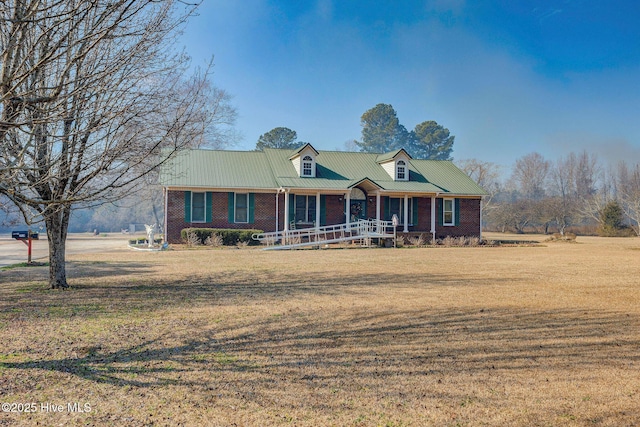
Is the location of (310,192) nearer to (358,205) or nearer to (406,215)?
(358,205)

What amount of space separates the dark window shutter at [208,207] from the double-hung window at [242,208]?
1.36 m

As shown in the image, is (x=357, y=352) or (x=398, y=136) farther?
(x=398, y=136)

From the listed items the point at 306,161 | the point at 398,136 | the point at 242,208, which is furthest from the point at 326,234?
the point at 398,136

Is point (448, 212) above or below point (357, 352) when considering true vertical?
above

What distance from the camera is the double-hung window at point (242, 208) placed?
1003 inches

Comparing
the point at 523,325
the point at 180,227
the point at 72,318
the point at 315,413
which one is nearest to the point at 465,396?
the point at 315,413

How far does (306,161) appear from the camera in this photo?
27391 mm

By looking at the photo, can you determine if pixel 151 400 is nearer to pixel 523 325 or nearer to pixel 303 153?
pixel 523 325

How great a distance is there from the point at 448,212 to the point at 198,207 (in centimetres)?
1552

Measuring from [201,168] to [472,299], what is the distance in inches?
810

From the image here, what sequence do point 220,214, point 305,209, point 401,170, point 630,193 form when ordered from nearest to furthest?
1. point 220,214
2. point 305,209
3. point 401,170
4. point 630,193

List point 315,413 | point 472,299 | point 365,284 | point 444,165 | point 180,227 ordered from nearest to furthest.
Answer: point 315,413
point 472,299
point 365,284
point 180,227
point 444,165

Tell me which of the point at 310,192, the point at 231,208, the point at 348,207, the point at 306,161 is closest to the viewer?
the point at 231,208

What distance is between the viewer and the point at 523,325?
22.3ft
